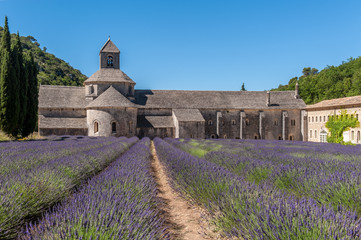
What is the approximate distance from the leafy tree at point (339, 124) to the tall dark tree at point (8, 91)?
29.9 metres

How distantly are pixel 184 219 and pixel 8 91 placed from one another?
21829mm

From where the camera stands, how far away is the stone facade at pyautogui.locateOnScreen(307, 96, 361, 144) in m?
25.9

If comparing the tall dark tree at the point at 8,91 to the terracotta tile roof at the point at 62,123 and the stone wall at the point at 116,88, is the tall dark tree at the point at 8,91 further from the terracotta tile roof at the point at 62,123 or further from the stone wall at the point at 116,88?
the stone wall at the point at 116,88

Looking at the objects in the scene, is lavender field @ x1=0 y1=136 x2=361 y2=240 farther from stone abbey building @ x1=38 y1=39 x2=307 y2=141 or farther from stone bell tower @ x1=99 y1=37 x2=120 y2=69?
stone bell tower @ x1=99 y1=37 x2=120 y2=69

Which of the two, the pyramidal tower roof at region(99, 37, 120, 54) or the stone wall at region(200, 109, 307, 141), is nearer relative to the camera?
the stone wall at region(200, 109, 307, 141)

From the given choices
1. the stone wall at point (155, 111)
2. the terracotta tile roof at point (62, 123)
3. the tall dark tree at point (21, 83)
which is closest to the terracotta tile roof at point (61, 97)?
the terracotta tile roof at point (62, 123)

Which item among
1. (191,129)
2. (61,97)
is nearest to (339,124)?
(191,129)

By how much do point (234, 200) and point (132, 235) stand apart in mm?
1843

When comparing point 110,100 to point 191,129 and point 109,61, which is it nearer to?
point 109,61

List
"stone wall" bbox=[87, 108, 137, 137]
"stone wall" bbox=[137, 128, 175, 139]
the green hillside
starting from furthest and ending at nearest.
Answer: the green hillside
"stone wall" bbox=[137, 128, 175, 139]
"stone wall" bbox=[87, 108, 137, 137]

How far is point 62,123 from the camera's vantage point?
101ft

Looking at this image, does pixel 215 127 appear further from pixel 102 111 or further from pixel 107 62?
pixel 107 62

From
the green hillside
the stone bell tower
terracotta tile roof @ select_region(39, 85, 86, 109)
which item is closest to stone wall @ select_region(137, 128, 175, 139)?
terracotta tile roof @ select_region(39, 85, 86, 109)

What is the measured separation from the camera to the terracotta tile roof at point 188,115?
30703 millimetres
